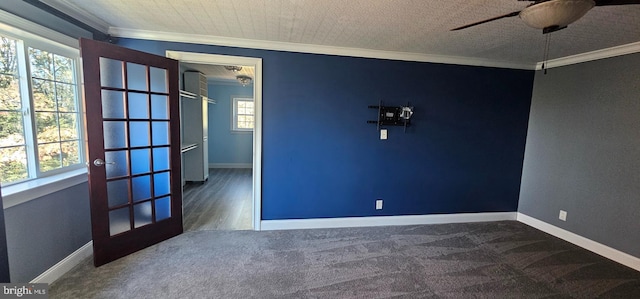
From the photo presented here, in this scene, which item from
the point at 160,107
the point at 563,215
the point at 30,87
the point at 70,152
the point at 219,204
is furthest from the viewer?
the point at 219,204

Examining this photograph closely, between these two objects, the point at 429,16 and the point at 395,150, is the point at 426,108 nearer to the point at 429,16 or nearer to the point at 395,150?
the point at 395,150

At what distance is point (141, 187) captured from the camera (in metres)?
2.79

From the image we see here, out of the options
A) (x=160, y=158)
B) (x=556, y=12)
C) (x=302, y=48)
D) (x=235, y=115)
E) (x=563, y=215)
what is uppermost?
(x=302, y=48)

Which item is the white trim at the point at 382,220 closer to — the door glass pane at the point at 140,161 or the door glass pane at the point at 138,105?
the door glass pane at the point at 140,161

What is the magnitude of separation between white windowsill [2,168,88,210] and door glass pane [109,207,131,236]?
41cm

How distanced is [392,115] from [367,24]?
1.32 metres

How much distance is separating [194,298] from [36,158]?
1703mm

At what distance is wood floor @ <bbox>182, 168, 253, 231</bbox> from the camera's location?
347cm

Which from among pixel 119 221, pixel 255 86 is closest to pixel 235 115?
A: pixel 255 86

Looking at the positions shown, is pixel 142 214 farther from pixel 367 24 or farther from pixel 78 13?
pixel 367 24

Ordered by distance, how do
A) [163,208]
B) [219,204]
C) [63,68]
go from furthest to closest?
1. [219,204]
2. [163,208]
3. [63,68]

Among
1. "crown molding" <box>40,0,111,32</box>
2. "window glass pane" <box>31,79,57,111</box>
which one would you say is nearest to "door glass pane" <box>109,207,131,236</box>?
"window glass pane" <box>31,79,57,111</box>

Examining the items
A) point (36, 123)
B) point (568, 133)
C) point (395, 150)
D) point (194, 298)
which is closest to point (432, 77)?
point (395, 150)

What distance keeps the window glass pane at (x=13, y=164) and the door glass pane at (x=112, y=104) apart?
24.4 inches
